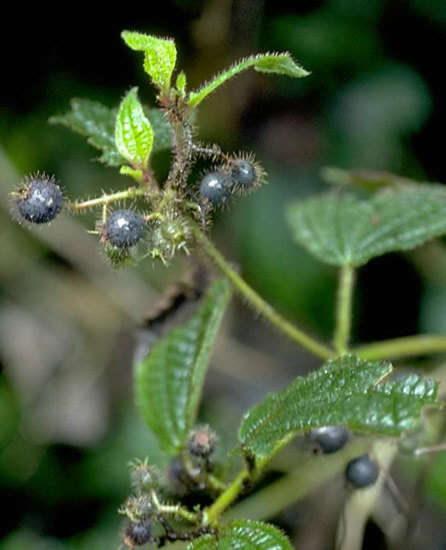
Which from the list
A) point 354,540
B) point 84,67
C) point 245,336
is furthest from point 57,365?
point 354,540

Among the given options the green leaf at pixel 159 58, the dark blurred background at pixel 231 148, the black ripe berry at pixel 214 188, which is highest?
the dark blurred background at pixel 231 148

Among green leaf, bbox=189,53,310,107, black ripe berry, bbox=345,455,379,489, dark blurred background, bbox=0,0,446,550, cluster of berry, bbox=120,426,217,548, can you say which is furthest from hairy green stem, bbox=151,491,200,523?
dark blurred background, bbox=0,0,446,550

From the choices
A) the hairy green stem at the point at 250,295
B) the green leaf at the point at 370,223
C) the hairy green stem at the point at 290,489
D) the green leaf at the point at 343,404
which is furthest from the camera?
the hairy green stem at the point at 290,489

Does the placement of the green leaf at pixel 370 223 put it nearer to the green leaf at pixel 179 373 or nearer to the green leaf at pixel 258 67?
the green leaf at pixel 179 373

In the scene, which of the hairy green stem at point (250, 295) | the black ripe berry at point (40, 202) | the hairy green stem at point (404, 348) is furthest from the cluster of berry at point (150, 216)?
the hairy green stem at point (404, 348)

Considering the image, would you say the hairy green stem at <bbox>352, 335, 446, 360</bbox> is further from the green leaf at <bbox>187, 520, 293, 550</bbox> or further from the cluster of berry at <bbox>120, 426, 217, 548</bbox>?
the green leaf at <bbox>187, 520, 293, 550</bbox>

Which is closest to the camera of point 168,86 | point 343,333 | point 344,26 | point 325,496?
point 168,86

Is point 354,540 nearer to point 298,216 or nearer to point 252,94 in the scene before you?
point 298,216
